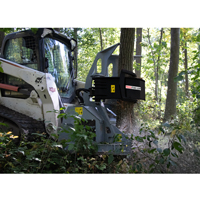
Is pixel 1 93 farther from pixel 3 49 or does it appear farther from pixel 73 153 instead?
pixel 73 153

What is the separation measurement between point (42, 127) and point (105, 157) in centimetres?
159

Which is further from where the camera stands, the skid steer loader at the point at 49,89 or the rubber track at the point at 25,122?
the rubber track at the point at 25,122

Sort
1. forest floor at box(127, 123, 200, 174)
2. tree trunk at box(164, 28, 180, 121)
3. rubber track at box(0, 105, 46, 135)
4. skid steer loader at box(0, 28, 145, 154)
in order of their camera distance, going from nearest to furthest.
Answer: forest floor at box(127, 123, 200, 174), skid steer loader at box(0, 28, 145, 154), rubber track at box(0, 105, 46, 135), tree trunk at box(164, 28, 180, 121)

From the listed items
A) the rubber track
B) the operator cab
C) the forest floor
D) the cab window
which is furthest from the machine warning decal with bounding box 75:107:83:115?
the cab window

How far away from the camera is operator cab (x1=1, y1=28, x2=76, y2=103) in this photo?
5449 mm

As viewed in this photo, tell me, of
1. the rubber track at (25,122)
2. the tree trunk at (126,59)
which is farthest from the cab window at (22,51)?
the tree trunk at (126,59)

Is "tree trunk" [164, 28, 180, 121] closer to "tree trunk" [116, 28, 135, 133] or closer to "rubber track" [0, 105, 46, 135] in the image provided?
"tree trunk" [116, 28, 135, 133]

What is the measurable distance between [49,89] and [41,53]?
3.39ft

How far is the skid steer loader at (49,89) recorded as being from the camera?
15.0 ft

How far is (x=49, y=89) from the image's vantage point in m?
4.91

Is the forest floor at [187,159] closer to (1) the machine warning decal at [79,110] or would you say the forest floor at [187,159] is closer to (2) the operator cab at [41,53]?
(1) the machine warning decal at [79,110]

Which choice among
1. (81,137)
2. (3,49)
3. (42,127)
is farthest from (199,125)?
(3,49)

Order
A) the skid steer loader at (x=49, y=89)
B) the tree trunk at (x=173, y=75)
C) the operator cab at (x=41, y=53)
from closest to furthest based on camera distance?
the skid steer loader at (x=49, y=89)
the operator cab at (x=41, y=53)
the tree trunk at (x=173, y=75)

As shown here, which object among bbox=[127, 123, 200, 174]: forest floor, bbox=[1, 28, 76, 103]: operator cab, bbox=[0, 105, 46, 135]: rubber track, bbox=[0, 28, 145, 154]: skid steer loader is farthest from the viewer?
bbox=[1, 28, 76, 103]: operator cab
